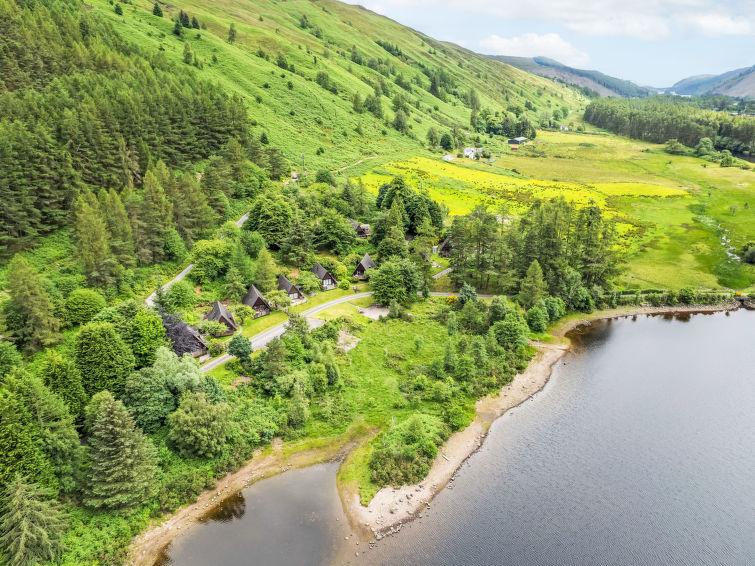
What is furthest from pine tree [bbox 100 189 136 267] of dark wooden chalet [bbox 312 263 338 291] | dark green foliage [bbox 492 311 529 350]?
dark green foliage [bbox 492 311 529 350]

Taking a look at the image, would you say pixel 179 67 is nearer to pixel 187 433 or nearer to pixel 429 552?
pixel 187 433

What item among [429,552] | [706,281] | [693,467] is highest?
[706,281]

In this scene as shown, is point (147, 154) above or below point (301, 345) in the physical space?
above

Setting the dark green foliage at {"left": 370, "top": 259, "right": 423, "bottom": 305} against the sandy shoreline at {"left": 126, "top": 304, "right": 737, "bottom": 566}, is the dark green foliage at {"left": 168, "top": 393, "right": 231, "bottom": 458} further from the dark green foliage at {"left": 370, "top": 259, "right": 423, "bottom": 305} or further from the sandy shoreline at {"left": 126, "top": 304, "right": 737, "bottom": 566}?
the dark green foliage at {"left": 370, "top": 259, "right": 423, "bottom": 305}

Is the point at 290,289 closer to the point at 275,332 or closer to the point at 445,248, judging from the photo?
the point at 275,332

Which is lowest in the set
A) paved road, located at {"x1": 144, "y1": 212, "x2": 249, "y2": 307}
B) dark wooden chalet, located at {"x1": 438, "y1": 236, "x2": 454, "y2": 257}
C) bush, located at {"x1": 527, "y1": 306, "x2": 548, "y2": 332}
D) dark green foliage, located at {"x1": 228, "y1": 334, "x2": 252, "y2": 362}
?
paved road, located at {"x1": 144, "y1": 212, "x2": 249, "y2": 307}

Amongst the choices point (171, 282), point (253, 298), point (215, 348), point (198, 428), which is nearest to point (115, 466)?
point (198, 428)

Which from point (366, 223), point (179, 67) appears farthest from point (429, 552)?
point (179, 67)
